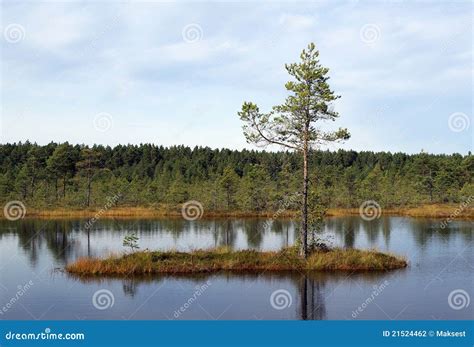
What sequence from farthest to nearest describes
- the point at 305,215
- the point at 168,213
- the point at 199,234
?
the point at 168,213 < the point at 199,234 < the point at 305,215

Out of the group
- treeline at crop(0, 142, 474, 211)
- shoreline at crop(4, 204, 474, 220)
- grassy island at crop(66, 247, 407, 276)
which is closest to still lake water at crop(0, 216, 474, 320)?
grassy island at crop(66, 247, 407, 276)

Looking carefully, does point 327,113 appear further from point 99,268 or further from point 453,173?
point 453,173

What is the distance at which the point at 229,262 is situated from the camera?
29391 mm

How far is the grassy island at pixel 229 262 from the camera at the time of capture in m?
28.3

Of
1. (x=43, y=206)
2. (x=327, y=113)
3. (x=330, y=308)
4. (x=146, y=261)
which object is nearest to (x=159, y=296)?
(x=146, y=261)

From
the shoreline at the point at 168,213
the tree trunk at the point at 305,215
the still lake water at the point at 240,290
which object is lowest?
the still lake water at the point at 240,290

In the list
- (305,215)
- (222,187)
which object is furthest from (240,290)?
(222,187)

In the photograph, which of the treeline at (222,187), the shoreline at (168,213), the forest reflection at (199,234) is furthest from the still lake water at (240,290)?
the treeline at (222,187)

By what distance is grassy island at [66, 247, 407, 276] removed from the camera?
92.8 feet

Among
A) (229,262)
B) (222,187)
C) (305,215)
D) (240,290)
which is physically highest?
(222,187)

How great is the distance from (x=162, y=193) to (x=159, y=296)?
2475 inches

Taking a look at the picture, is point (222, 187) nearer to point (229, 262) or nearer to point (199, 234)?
point (199, 234)

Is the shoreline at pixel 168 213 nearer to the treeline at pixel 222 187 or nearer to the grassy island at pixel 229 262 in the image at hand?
the treeline at pixel 222 187

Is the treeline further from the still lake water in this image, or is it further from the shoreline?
the still lake water
